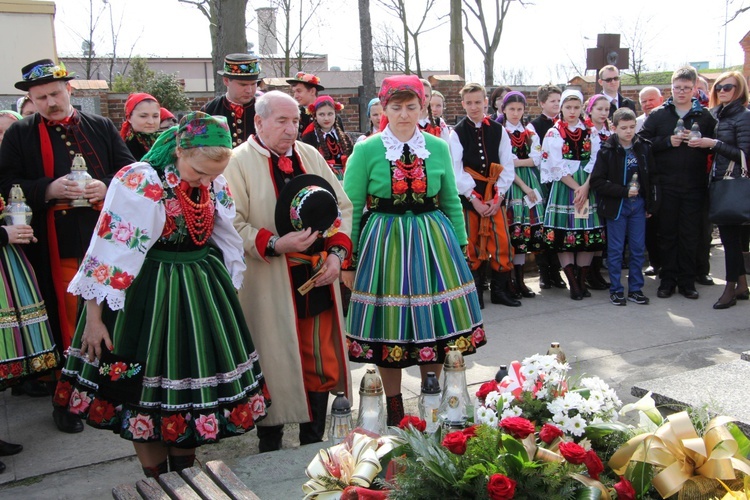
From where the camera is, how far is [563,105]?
7332mm

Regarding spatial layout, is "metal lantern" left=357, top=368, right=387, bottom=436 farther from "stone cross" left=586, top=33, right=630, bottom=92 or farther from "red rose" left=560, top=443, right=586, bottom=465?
"stone cross" left=586, top=33, right=630, bottom=92

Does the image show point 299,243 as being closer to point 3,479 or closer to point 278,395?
point 278,395

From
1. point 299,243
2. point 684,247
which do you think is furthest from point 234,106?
point 684,247

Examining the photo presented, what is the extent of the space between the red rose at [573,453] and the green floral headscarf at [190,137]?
1963mm

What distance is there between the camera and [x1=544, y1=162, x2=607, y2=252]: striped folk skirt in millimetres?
7414

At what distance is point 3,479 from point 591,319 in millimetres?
4819

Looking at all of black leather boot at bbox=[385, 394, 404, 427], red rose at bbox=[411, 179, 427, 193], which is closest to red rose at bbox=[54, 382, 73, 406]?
black leather boot at bbox=[385, 394, 404, 427]

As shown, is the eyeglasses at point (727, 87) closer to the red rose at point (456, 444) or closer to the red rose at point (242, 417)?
the red rose at point (242, 417)

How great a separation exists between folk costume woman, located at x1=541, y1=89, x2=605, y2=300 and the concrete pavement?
1.49 ft

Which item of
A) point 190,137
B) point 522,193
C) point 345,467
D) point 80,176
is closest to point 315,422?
point 190,137

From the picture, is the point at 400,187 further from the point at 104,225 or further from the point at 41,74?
the point at 41,74

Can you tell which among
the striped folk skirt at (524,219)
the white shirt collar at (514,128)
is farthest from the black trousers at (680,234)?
the white shirt collar at (514,128)

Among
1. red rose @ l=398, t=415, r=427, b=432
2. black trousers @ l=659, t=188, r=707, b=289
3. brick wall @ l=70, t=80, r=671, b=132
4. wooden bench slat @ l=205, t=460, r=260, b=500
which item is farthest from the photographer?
brick wall @ l=70, t=80, r=671, b=132

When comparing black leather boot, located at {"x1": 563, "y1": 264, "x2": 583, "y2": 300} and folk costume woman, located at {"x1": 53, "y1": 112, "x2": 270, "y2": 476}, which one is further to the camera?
black leather boot, located at {"x1": 563, "y1": 264, "x2": 583, "y2": 300}
